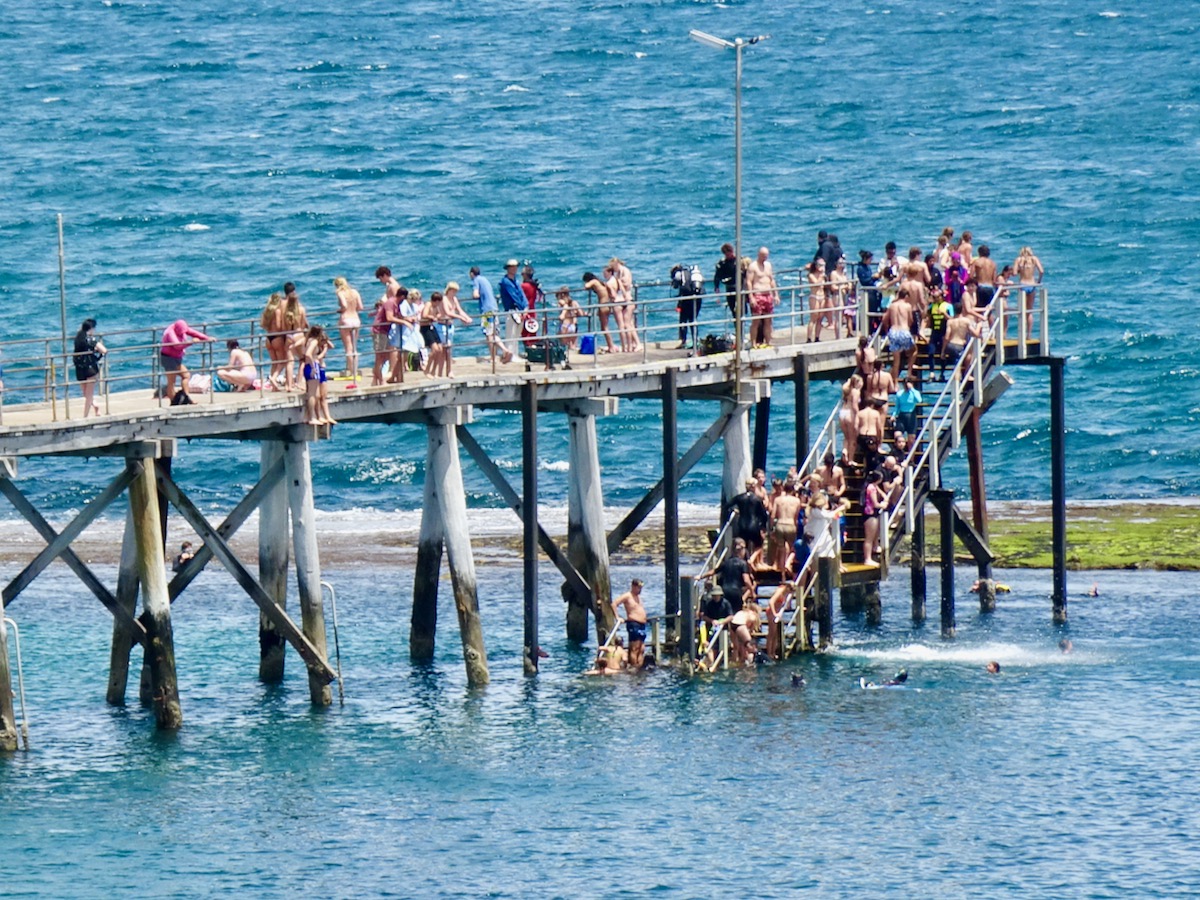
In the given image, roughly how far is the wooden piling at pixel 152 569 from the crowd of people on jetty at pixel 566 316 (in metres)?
1.32

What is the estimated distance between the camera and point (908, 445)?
4700 centimetres

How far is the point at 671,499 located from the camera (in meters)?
45.7

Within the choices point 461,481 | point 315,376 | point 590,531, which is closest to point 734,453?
point 590,531

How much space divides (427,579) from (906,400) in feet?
28.3

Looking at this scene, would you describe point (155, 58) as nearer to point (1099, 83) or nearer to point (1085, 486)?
point (1099, 83)

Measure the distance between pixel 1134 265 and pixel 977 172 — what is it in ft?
29.7

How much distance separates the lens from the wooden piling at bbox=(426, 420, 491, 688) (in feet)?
143

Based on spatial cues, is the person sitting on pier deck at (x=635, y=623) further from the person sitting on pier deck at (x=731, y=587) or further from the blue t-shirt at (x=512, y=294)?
the blue t-shirt at (x=512, y=294)

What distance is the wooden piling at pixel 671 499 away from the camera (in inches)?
1772

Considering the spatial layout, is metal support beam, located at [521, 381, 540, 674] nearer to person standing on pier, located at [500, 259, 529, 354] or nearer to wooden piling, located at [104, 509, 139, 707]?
person standing on pier, located at [500, 259, 529, 354]

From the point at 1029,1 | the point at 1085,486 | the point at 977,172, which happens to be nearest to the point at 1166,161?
the point at 977,172

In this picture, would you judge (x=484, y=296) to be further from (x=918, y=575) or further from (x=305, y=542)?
(x=918, y=575)

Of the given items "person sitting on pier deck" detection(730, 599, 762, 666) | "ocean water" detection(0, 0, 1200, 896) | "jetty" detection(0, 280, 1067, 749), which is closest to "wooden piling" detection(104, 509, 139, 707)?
"jetty" detection(0, 280, 1067, 749)

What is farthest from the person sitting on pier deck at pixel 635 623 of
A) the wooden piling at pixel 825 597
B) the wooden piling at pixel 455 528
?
the wooden piling at pixel 825 597
